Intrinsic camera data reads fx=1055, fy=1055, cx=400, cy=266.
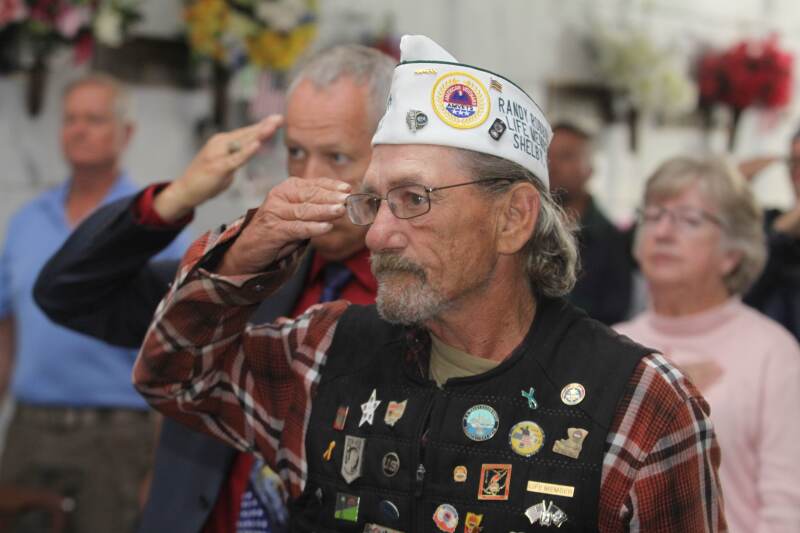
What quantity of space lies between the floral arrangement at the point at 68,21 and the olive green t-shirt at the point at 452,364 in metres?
3.27

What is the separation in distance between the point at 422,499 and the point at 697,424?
1.65 feet

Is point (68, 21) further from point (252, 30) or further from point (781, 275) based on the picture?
point (781, 275)

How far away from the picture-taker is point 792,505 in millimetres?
2707

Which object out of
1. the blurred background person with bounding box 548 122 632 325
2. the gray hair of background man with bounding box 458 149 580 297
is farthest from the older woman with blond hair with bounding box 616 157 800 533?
the blurred background person with bounding box 548 122 632 325

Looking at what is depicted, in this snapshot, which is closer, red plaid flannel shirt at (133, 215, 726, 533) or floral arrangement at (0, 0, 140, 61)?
red plaid flannel shirt at (133, 215, 726, 533)

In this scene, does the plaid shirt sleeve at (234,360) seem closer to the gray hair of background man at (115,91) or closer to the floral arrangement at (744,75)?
the gray hair of background man at (115,91)

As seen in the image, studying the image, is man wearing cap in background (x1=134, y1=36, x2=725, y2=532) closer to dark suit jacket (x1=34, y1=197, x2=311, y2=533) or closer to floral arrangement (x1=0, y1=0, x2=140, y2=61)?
dark suit jacket (x1=34, y1=197, x2=311, y2=533)

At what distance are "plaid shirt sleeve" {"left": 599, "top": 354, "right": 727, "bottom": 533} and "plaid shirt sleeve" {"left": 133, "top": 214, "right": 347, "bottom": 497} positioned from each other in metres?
0.63

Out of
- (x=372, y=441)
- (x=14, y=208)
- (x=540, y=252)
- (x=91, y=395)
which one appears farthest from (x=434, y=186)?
(x=14, y=208)

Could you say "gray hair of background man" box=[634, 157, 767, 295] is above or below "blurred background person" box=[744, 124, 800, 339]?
above

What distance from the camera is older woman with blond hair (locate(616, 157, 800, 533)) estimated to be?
2.79 metres

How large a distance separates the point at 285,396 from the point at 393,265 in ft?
1.31

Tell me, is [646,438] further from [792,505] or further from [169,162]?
[169,162]

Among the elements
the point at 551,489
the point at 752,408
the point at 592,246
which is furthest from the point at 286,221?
the point at 592,246
